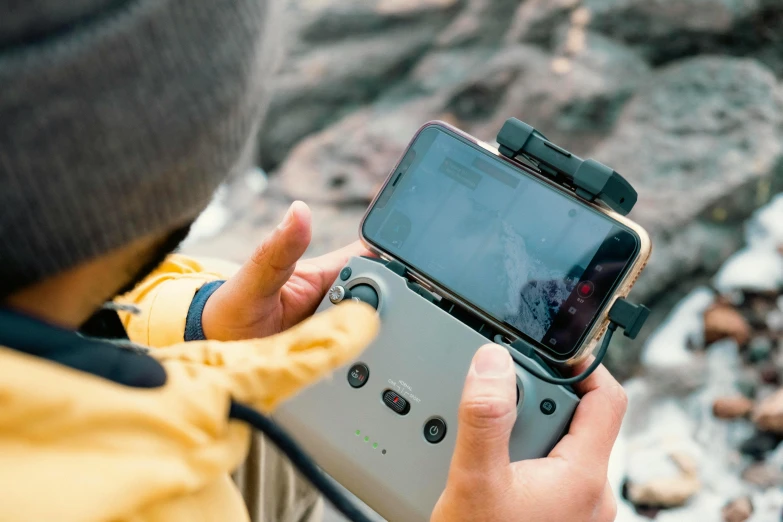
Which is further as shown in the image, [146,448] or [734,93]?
[734,93]

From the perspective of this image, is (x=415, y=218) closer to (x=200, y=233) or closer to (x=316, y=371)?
(x=316, y=371)

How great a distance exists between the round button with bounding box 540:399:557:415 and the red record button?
0.45ft

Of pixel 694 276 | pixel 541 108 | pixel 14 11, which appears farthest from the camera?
pixel 541 108

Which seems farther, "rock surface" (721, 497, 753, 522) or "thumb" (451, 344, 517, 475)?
"rock surface" (721, 497, 753, 522)

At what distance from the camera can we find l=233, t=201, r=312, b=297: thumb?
80cm

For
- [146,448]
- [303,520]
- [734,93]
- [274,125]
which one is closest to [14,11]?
[146,448]

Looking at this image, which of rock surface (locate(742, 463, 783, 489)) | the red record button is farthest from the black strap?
rock surface (locate(742, 463, 783, 489))

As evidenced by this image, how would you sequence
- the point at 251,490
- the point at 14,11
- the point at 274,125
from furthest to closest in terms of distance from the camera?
the point at 274,125
the point at 251,490
the point at 14,11

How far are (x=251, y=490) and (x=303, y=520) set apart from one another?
143mm

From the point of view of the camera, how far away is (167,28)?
1.06 ft

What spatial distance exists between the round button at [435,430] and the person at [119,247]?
309mm

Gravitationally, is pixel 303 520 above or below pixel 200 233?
above

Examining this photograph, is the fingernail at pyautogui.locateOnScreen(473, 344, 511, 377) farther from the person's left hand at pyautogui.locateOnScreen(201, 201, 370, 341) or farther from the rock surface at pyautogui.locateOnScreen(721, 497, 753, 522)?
the rock surface at pyautogui.locateOnScreen(721, 497, 753, 522)

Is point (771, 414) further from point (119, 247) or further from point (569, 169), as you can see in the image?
point (119, 247)
